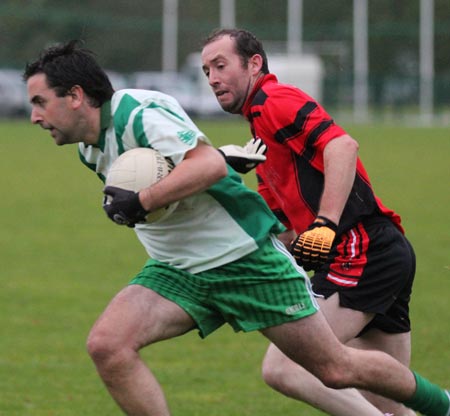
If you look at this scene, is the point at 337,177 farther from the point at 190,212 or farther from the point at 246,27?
the point at 246,27

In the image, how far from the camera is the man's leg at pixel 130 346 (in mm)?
4641

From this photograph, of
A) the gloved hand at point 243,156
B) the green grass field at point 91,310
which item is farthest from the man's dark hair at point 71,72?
the green grass field at point 91,310

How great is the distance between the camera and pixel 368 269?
213 inches

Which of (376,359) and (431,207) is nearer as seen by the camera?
(376,359)

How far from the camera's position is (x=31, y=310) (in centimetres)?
982

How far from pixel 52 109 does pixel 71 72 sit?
0.17 metres

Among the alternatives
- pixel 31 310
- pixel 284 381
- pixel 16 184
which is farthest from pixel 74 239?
pixel 284 381

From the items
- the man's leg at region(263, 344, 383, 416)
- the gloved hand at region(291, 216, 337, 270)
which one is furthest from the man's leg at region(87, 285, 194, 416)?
the man's leg at region(263, 344, 383, 416)

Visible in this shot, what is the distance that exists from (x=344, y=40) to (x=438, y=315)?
46.4m

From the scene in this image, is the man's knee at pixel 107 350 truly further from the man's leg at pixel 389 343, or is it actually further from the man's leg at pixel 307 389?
the man's leg at pixel 389 343

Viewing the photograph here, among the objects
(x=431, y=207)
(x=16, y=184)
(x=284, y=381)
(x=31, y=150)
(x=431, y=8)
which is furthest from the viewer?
(x=431, y=8)

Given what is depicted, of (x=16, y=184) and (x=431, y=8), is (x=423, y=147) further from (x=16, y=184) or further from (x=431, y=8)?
(x=431, y=8)

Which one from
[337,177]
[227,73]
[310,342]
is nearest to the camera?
[310,342]

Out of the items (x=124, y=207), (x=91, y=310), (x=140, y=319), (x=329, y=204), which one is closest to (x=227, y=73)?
(x=329, y=204)
